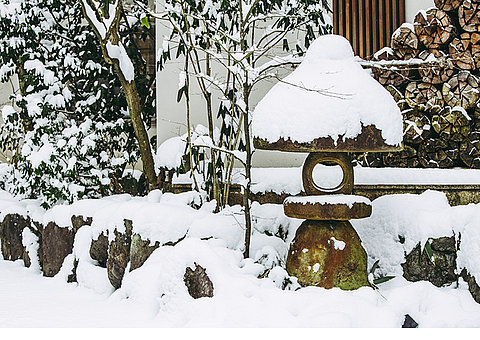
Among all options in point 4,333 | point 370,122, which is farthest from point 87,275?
point 370,122

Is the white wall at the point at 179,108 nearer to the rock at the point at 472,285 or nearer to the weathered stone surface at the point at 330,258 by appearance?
the weathered stone surface at the point at 330,258

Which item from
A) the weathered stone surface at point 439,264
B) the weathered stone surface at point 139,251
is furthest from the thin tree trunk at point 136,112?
the weathered stone surface at point 439,264

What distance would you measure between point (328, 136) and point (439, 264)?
1086 mm

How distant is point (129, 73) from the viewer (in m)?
4.63

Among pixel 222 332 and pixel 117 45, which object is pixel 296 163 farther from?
pixel 222 332

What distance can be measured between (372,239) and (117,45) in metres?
2.50

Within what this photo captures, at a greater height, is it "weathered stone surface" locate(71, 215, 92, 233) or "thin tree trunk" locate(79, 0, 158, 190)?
"thin tree trunk" locate(79, 0, 158, 190)

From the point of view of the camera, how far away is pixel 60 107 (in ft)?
17.6

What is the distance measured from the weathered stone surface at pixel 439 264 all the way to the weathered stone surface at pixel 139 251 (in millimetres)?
1598

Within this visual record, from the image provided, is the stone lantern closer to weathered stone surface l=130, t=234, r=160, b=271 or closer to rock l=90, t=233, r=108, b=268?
weathered stone surface l=130, t=234, r=160, b=271

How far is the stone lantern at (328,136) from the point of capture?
9.94ft

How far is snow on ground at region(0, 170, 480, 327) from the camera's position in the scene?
293 centimetres

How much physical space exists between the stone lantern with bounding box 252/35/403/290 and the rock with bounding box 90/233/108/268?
144 cm

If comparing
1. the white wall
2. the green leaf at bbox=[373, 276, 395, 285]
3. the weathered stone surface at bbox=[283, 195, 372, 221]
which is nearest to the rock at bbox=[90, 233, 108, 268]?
the white wall
